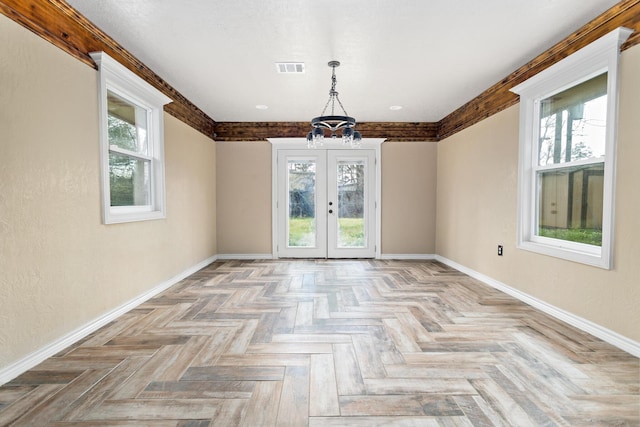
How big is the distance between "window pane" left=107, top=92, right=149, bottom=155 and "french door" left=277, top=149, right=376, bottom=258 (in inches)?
99.3

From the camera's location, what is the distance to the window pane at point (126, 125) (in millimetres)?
3008

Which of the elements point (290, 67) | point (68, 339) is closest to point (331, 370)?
point (68, 339)

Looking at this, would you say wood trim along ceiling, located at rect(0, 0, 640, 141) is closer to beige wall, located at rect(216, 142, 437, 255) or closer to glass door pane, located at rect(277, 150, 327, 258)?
beige wall, located at rect(216, 142, 437, 255)

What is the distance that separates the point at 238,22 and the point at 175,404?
267cm

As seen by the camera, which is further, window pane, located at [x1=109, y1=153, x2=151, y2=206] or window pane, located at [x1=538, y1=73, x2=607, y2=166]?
window pane, located at [x1=109, y1=153, x2=151, y2=206]

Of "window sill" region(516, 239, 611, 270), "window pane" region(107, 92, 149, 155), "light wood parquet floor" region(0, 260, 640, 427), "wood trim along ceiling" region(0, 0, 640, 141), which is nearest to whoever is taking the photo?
"light wood parquet floor" region(0, 260, 640, 427)

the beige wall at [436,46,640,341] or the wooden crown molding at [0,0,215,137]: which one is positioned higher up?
the wooden crown molding at [0,0,215,137]

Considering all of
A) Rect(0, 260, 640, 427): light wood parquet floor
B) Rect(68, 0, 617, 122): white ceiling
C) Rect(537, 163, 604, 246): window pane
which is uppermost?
Rect(68, 0, 617, 122): white ceiling

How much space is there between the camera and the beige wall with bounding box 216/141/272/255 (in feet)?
18.7

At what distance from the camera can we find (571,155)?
2.88 metres

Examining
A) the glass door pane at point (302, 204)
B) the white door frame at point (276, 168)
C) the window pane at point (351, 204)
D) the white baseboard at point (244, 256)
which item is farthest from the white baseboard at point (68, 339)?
the window pane at point (351, 204)

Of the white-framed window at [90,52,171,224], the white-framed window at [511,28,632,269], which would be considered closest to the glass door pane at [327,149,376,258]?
the white-framed window at [511,28,632,269]

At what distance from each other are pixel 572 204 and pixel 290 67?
3.03 m

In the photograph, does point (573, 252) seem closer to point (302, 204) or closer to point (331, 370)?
point (331, 370)
